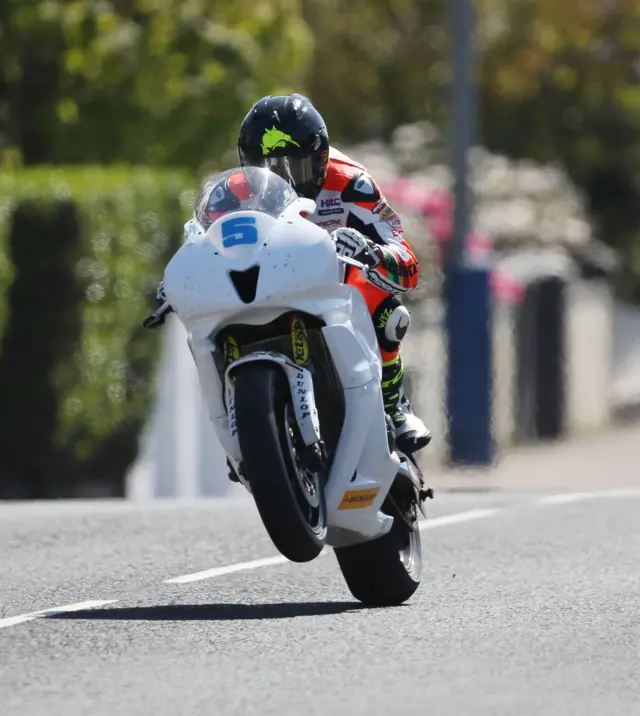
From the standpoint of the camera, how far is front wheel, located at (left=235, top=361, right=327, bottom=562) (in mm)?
7250

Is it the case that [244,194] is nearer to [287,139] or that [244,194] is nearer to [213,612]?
[287,139]

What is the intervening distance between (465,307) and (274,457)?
46.2ft

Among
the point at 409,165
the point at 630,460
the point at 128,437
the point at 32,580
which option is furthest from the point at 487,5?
the point at 32,580

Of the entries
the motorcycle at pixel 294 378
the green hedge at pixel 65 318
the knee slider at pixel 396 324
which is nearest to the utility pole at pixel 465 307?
the green hedge at pixel 65 318

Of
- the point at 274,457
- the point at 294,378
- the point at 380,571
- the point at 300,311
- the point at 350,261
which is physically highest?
the point at 350,261

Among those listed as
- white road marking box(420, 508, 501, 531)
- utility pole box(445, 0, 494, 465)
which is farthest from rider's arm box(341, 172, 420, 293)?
utility pole box(445, 0, 494, 465)

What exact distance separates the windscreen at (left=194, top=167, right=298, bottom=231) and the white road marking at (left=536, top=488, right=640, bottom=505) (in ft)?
16.7

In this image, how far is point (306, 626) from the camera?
24.2ft

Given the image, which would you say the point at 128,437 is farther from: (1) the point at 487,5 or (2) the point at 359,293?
(1) the point at 487,5

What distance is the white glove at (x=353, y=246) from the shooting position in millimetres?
7859

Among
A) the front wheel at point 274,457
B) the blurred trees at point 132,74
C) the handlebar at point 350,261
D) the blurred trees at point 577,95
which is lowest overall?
the front wheel at point 274,457

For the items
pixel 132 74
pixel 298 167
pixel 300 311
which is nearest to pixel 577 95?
pixel 132 74

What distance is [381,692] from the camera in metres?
6.09

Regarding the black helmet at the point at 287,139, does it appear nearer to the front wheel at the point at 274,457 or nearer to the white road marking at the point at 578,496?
the front wheel at the point at 274,457
